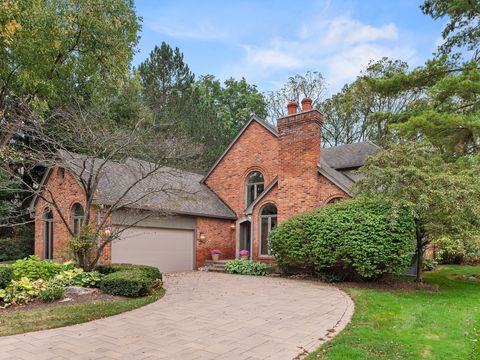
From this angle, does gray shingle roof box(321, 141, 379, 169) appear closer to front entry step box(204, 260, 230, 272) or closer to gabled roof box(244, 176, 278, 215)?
gabled roof box(244, 176, 278, 215)

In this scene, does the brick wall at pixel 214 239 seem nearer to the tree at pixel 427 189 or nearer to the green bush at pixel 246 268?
the green bush at pixel 246 268

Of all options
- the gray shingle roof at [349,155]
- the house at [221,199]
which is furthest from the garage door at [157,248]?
the gray shingle roof at [349,155]

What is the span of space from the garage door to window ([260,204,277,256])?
10.3ft

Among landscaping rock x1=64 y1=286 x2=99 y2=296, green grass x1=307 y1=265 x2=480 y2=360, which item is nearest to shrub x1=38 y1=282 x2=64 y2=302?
landscaping rock x1=64 y1=286 x2=99 y2=296

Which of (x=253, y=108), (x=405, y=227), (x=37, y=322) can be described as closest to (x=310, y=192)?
(x=405, y=227)

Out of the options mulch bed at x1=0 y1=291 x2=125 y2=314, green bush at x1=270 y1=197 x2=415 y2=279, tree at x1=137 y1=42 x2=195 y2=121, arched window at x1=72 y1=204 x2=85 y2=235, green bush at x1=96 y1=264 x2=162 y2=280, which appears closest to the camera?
mulch bed at x1=0 y1=291 x2=125 y2=314

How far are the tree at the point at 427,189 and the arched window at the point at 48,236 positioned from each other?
41.6ft

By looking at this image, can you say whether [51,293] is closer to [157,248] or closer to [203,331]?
[203,331]

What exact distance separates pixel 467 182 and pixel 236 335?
8.04 m

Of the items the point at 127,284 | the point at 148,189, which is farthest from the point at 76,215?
the point at 127,284

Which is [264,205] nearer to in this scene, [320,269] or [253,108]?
[320,269]

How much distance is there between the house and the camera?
13711mm

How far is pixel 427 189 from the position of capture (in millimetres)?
9984

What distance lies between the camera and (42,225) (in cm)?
1582
